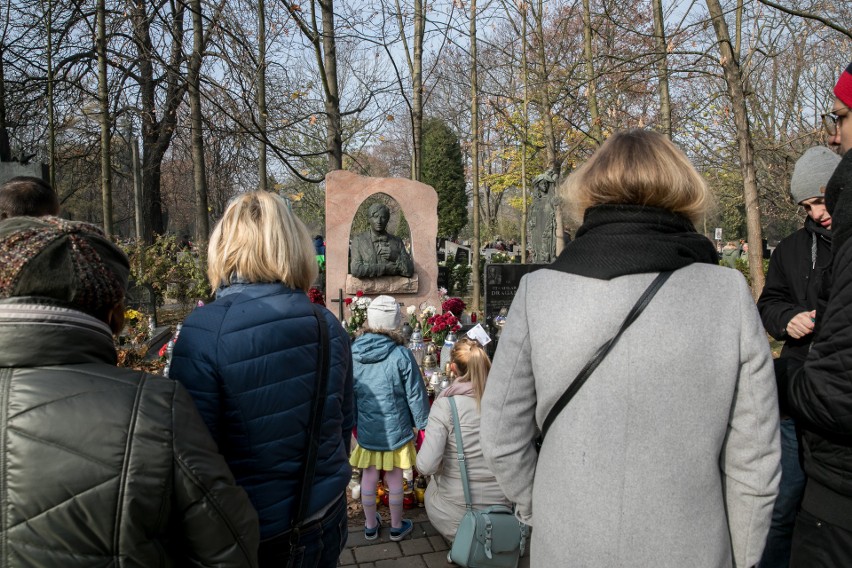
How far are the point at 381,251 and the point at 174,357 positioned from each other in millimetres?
7599

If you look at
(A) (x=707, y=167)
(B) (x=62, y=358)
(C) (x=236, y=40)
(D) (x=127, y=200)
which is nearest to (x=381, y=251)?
(C) (x=236, y=40)

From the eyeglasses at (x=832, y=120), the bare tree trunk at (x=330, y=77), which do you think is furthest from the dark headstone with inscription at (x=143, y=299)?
the eyeglasses at (x=832, y=120)

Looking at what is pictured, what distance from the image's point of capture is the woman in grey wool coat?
4.51 ft

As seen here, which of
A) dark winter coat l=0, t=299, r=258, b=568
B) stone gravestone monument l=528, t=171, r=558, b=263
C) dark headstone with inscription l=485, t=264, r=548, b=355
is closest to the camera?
dark winter coat l=0, t=299, r=258, b=568

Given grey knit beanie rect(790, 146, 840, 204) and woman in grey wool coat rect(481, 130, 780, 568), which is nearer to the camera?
woman in grey wool coat rect(481, 130, 780, 568)

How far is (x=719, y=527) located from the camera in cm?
142

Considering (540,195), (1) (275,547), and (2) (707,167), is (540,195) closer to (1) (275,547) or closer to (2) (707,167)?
(2) (707,167)

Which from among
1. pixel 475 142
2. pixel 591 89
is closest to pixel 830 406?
pixel 591 89

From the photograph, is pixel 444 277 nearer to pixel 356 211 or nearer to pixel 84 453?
pixel 356 211

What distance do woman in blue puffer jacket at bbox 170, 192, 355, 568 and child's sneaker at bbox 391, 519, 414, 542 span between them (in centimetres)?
177

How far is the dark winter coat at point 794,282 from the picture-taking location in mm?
2578

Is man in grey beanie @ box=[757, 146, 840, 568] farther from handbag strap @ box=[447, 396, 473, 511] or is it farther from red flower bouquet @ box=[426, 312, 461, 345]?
red flower bouquet @ box=[426, 312, 461, 345]

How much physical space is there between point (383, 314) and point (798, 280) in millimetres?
2141

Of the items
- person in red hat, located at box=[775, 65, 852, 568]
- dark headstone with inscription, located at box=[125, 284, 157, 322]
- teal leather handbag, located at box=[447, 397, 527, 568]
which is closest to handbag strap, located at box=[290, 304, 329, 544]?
person in red hat, located at box=[775, 65, 852, 568]
